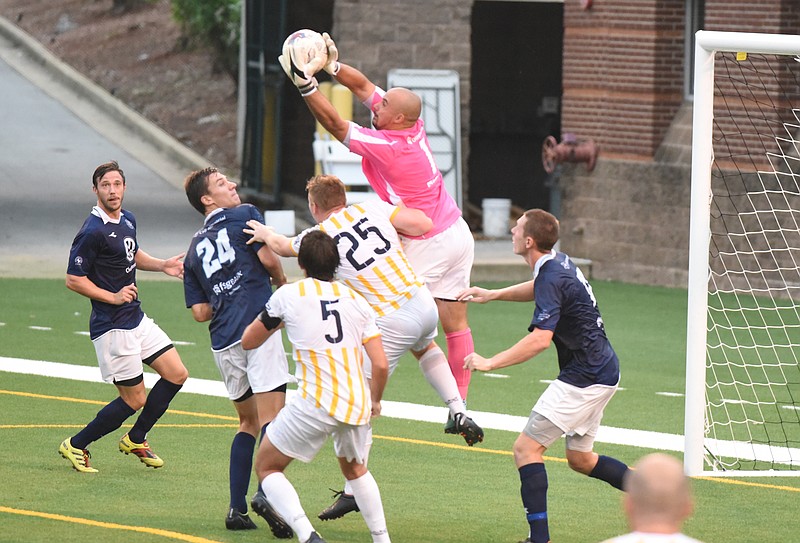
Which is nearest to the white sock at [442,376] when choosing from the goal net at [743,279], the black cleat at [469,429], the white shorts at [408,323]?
the black cleat at [469,429]

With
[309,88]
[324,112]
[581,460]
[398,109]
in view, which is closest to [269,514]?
[581,460]

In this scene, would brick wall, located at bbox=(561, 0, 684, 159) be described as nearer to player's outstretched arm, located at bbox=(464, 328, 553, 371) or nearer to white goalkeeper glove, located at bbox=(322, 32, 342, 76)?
white goalkeeper glove, located at bbox=(322, 32, 342, 76)

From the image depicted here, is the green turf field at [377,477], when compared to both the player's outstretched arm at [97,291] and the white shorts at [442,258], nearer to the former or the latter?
the player's outstretched arm at [97,291]

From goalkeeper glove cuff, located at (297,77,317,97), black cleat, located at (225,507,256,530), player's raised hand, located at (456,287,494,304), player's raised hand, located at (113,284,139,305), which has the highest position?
goalkeeper glove cuff, located at (297,77,317,97)

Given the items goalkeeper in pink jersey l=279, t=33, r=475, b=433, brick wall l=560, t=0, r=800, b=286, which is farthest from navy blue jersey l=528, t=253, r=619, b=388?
brick wall l=560, t=0, r=800, b=286

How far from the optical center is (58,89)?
37.6 metres

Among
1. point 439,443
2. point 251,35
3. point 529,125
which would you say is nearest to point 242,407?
point 439,443

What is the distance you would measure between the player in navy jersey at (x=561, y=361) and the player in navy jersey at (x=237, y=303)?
1.44 meters

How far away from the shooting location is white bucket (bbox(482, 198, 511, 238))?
2530 cm

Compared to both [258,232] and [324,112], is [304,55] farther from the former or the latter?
[258,232]

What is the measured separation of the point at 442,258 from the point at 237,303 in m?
1.64

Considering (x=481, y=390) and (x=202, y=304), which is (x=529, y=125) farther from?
(x=202, y=304)

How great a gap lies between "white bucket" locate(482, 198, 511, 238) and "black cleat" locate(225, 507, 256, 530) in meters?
17.1

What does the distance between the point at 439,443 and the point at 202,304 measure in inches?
128
